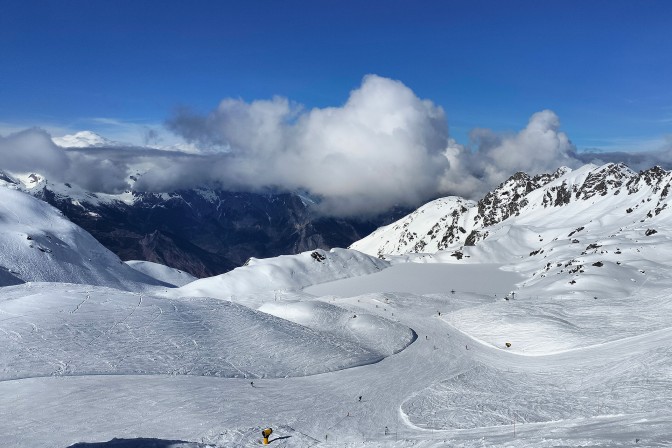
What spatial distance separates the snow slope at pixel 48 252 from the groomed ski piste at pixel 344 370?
67098 mm

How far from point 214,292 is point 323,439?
94450mm

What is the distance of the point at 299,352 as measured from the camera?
1951 inches

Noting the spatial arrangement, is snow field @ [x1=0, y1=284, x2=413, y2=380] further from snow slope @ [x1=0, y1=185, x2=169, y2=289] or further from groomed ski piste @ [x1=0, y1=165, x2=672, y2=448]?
snow slope @ [x1=0, y1=185, x2=169, y2=289]

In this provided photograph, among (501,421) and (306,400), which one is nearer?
(501,421)

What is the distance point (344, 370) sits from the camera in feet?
153

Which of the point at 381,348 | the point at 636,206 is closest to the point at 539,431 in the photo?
the point at 381,348

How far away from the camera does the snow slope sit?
4921 inches

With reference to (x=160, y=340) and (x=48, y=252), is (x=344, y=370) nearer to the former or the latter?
(x=160, y=340)

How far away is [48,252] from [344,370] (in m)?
118

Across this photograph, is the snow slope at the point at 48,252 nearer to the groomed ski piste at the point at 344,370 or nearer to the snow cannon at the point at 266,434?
the groomed ski piste at the point at 344,370

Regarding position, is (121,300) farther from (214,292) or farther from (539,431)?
(214,292)

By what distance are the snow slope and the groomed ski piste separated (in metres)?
67.1

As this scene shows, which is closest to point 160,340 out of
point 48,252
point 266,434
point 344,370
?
point 344,370

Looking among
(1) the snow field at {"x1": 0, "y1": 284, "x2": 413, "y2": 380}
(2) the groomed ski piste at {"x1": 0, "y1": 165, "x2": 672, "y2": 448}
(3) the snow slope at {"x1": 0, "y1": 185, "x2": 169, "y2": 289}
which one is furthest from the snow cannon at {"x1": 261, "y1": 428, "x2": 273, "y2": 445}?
(3) the snow slope at {"x1": 0, "y1": 185, "x2": 169, "y2": 289}
